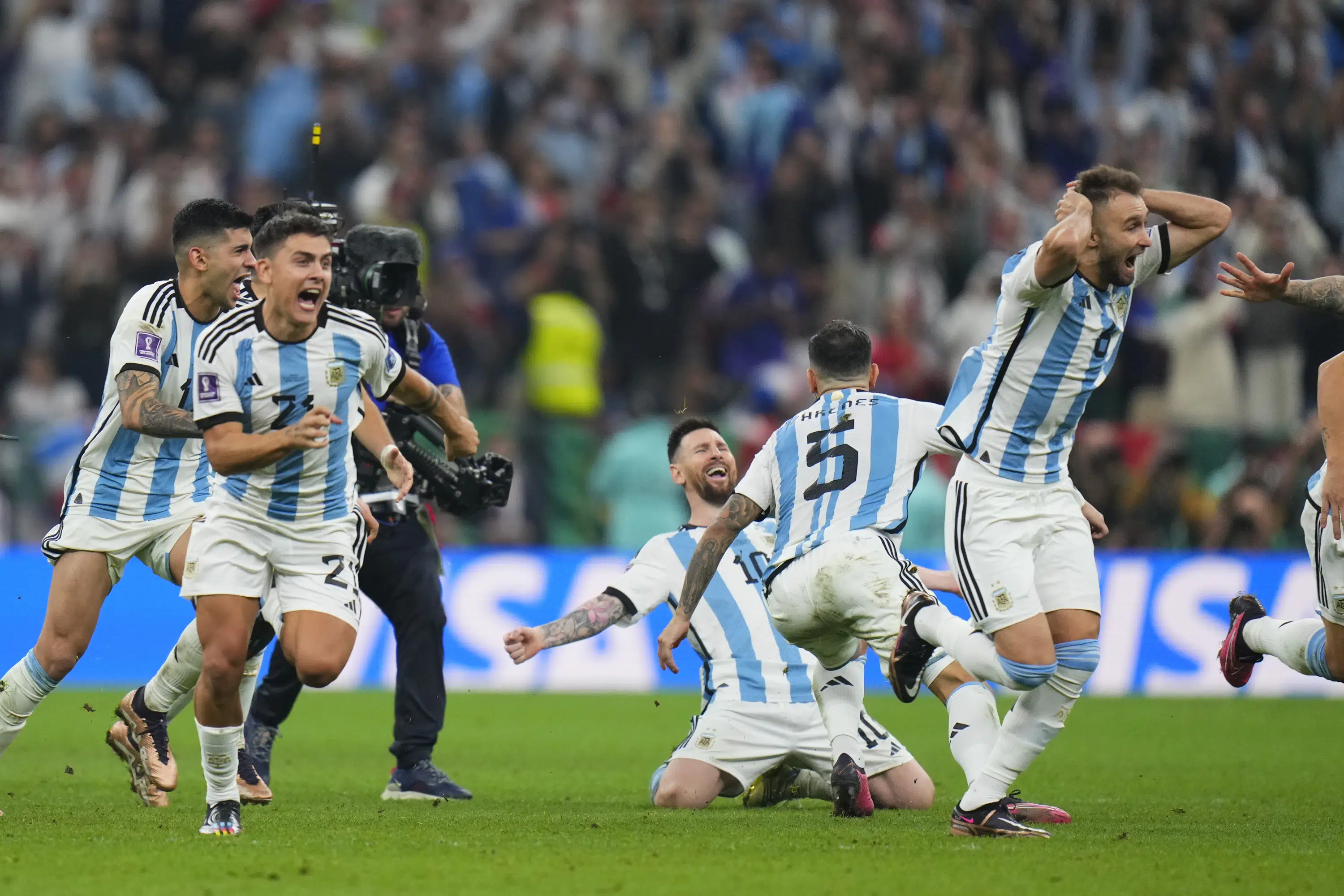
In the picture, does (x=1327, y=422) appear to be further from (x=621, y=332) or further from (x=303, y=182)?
(x=303, y=182)

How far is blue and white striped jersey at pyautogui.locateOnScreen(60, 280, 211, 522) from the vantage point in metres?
7.20

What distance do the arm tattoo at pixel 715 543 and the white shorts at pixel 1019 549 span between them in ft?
3.25

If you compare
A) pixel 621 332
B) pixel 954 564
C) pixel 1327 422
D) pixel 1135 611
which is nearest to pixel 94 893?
pixel 954 564

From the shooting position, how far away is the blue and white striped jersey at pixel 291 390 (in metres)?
6.39

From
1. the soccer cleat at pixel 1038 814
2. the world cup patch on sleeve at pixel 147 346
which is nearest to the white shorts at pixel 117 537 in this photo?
the world cup patch on sleeve at pixel 147 346

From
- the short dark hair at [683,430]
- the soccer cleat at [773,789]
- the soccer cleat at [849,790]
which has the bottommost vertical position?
the soccer cleat at [773,789]

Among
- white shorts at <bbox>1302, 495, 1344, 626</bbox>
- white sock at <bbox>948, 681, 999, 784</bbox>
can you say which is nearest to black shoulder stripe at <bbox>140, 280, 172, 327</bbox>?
white sock at <bbox>948, 681, 999, 784</bbox>

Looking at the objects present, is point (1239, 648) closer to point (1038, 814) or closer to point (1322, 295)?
point (1038, 814)

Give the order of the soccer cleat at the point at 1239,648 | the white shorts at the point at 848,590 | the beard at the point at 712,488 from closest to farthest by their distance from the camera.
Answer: the white shorts at the point at 848,590, the soccer cleat at the point at 1239,648, the beard at the point at 712,488

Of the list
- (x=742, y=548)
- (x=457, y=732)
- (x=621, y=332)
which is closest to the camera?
(x=742, y=548)

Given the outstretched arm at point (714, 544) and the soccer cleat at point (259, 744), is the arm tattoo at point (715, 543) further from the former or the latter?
the soccer cleat at point (259, 744)

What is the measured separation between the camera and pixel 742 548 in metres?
8.10

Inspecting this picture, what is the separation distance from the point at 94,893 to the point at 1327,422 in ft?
14.9

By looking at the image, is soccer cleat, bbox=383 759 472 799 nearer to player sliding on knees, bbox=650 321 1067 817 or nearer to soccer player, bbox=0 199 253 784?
soccer player, bbox=0 199 253 784
